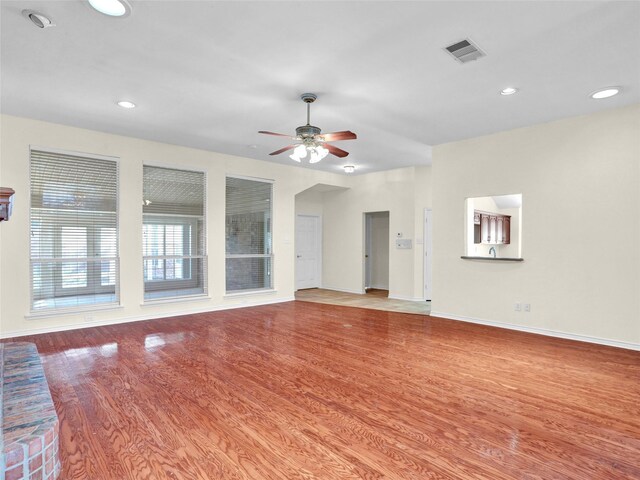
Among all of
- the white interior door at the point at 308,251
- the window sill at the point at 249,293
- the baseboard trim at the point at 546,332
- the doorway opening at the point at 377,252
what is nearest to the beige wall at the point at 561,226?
the baseboard trim at the point at 546,332

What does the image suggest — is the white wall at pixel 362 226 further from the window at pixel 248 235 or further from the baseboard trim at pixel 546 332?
the window at pixel 248 235

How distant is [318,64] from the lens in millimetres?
3152

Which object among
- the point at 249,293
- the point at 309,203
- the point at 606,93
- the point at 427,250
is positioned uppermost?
the point at 606,93

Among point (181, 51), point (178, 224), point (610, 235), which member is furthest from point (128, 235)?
point (610, 235)

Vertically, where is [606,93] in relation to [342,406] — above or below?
above

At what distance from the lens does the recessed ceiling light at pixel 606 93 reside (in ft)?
12.0

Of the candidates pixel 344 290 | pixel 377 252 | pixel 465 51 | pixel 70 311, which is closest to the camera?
pixel 465 51

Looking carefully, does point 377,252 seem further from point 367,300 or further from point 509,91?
point 509,91

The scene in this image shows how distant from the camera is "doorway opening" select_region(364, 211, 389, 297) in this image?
947 cm

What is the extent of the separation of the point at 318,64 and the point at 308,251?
647 centimetres

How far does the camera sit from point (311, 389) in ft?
9.80

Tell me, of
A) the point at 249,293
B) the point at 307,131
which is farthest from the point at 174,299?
the point at 307,131

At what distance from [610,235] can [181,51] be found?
16.2 feet

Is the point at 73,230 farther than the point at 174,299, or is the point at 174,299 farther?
the point at 174,299
